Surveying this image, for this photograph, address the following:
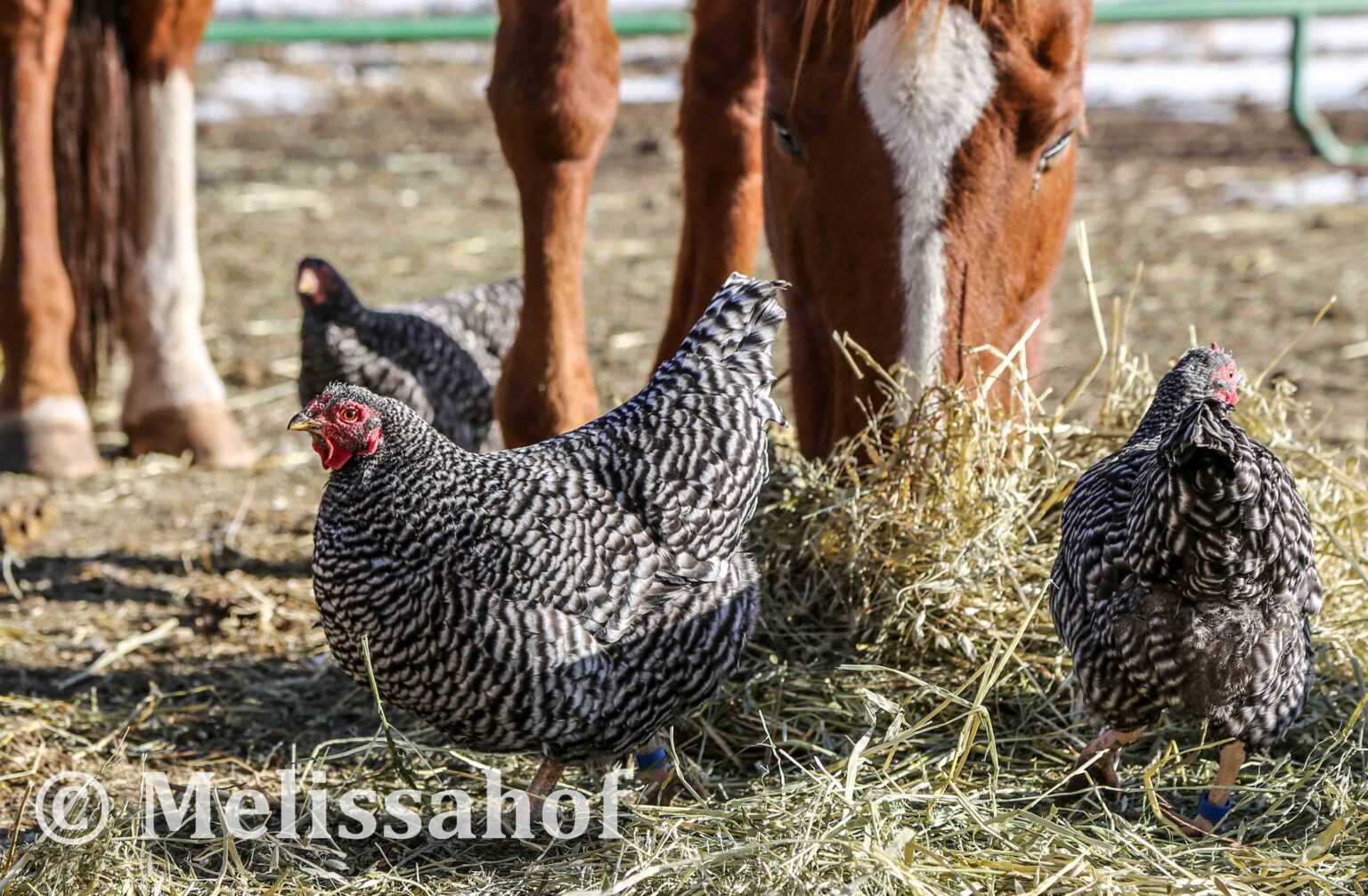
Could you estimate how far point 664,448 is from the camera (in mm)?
2805

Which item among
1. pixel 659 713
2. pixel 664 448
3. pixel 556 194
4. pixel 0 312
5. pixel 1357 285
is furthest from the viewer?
pixel 1357 285

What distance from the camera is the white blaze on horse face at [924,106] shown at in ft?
9.11

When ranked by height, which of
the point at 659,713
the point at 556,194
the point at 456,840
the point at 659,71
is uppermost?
the point at 659,71

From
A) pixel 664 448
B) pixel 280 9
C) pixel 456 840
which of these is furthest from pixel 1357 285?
pixel 280 9

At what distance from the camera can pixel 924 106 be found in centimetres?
278

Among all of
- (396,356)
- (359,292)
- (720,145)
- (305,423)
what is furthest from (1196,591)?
(359,292)

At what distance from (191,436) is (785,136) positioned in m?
2.59

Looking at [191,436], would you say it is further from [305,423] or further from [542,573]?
[542,573]

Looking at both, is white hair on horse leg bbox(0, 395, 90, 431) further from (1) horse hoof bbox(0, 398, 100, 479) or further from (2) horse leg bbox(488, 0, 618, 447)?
(2) horse leg bbox(488, 0, 618, 447)

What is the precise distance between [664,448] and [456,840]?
821 mm

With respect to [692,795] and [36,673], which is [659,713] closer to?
[692,795]

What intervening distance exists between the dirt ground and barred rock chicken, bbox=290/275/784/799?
2.45 feet

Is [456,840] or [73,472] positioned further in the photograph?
[73,472]

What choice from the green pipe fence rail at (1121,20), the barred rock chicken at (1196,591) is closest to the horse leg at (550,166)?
the barred rock chicken at (1196,591)
